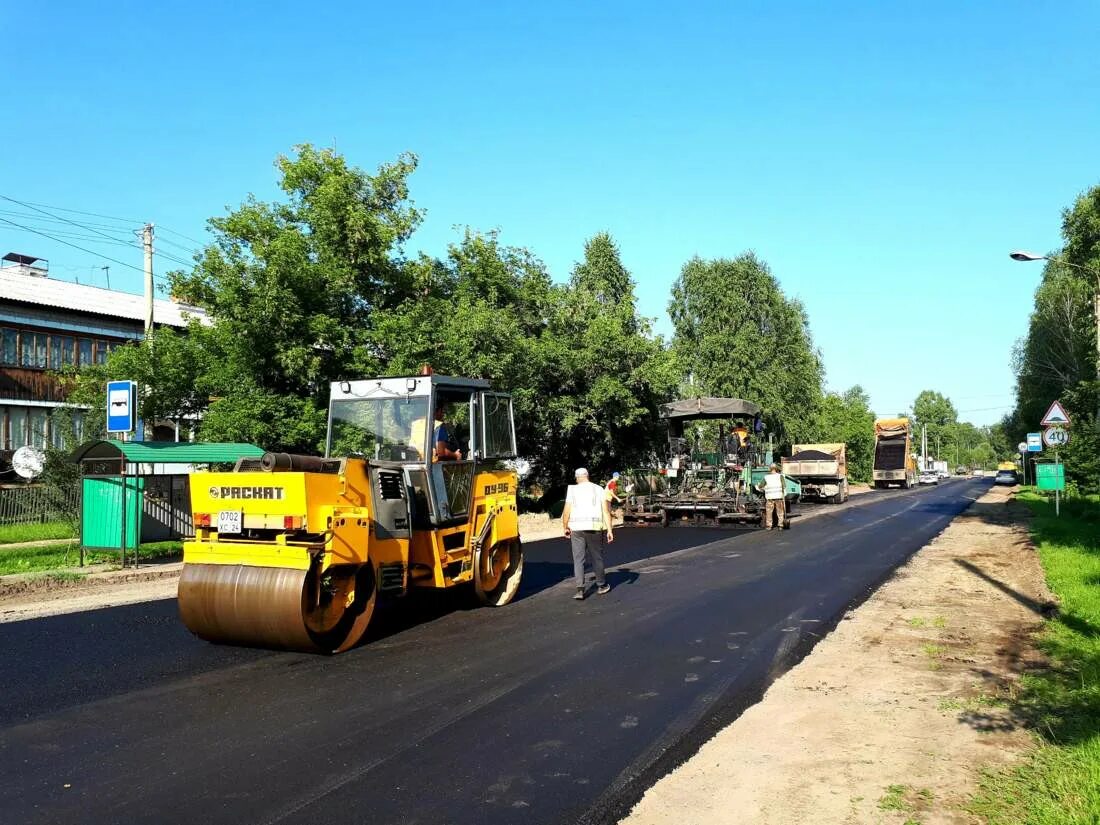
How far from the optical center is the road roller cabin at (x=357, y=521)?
729cm

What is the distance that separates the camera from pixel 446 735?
17.9 ft

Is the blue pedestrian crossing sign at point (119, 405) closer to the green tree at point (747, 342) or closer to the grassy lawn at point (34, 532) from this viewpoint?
the grassy lawn at point (34, 532)

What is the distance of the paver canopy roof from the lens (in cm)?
2338

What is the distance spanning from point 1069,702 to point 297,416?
53.5 feet

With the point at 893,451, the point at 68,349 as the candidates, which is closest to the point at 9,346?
the point at 68,349

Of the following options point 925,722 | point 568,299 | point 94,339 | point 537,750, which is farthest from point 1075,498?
point 94,339

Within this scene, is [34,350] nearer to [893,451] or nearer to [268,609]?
[268,609]

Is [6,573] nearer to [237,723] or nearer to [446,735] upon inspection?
[237,723]

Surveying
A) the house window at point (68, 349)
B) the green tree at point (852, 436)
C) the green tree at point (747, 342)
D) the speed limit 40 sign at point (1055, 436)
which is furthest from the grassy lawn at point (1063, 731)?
the green tree at point (852, 436)

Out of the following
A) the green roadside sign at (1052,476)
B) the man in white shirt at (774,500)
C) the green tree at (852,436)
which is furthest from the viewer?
the green tree at (852,436)

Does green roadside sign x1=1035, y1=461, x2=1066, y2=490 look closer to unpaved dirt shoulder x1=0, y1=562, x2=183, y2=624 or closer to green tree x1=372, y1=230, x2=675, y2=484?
green tree x1=372, y1=230, x2=675, y2=484

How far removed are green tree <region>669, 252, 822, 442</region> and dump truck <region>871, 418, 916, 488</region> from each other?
23.0ft

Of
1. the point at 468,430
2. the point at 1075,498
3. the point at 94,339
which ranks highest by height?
the point at 94,339

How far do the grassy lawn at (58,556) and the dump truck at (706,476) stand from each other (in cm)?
1170
